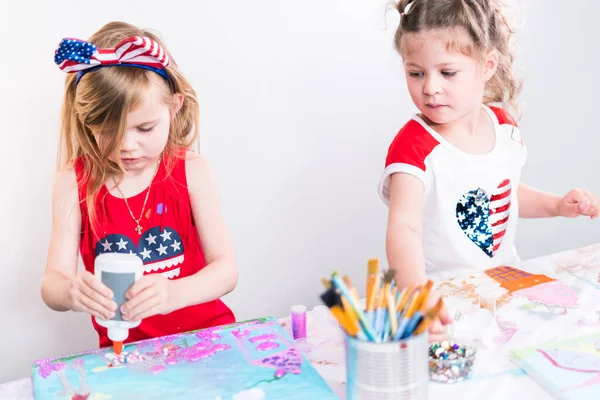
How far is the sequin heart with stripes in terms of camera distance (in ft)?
4.15

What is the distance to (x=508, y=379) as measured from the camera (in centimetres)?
87

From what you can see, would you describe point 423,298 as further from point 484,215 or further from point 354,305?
point 484,215

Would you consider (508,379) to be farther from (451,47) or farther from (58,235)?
(58,235)

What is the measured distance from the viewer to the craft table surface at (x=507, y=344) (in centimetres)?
84

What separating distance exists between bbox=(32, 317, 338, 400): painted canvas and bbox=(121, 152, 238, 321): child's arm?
0.22 feet

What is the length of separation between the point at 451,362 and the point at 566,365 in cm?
14

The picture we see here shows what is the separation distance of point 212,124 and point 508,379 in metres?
0.86

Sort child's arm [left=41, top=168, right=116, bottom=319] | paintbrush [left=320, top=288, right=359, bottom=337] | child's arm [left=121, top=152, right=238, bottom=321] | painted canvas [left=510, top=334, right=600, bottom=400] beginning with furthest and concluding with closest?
1. child's arm [left=41, top=168, right=116, bottom=319]
2. child's arm [left=121, top=152, right=238, bottom=321]
3. painted canvas [left=510, top=334, right=600, bottom=400]
4. paintbrush [left=320, top=288, right=359, bottom=337]

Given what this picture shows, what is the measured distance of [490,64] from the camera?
4.07 feet

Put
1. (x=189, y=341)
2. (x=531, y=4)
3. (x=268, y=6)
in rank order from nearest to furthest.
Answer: (x=189, y=341) → (x=268, y=6) → (x=531, y=4)

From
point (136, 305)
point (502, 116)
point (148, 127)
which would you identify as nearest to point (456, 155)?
point (502, 116)

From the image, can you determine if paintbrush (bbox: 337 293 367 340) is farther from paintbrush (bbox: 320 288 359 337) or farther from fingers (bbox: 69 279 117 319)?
fingers (bbox: 69 279 117 319)

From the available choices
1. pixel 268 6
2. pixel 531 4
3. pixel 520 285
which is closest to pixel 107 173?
pixel 268 6

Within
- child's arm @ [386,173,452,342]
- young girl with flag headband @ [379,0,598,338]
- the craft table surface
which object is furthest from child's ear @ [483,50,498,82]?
the craft table surface
